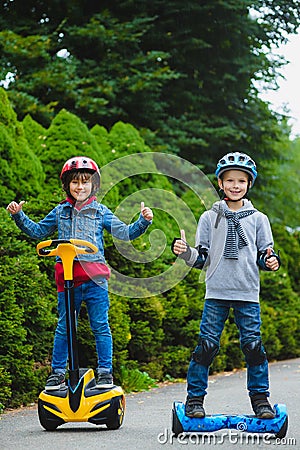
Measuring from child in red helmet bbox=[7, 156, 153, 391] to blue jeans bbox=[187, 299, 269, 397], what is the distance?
0.74 meters

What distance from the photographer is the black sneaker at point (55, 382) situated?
5.64 metres

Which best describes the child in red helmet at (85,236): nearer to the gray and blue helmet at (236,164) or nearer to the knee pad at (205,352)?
the gray and blue helmet at (236,164)

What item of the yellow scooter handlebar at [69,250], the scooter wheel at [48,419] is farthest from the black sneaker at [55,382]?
the yellow scooter handlebar at [69,250]

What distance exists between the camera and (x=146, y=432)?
5.47 meters

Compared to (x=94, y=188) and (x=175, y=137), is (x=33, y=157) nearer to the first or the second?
(x=94, y=188)

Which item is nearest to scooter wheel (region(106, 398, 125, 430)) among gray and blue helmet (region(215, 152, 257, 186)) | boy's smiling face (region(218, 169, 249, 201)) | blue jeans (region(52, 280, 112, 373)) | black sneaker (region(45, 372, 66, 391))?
blue jeans (region(52, 280, 112, 373))

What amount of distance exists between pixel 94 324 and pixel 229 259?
115cm

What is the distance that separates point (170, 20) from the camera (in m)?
17.9

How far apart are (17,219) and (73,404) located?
1.36 meters

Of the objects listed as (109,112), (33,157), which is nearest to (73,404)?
(33,157)

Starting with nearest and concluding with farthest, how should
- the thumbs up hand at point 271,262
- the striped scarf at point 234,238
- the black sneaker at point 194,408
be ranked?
the black sneaker at point 194,408, the thumbs up hand at point 271,262, the striped scarf at point 234,238

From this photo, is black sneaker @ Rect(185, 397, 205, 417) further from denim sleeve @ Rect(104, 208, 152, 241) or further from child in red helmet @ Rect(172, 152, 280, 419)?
denim sleeve @ Rect(104, 208, 152, 241)

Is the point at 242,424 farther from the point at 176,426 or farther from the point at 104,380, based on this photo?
the point at 104,380

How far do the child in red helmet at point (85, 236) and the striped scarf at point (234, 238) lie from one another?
23.1 inches
